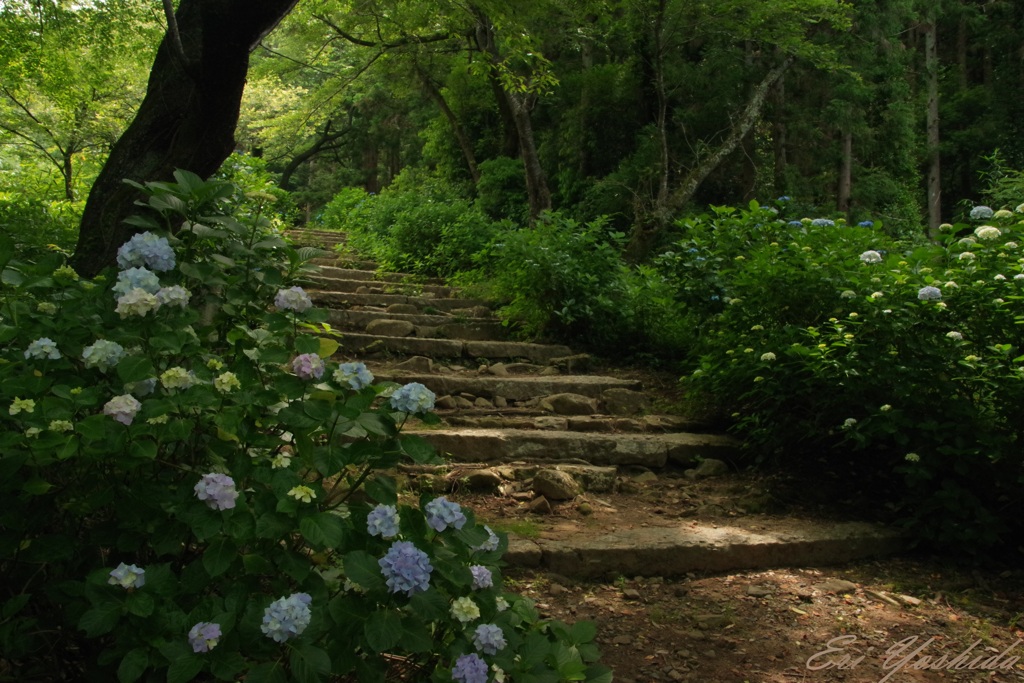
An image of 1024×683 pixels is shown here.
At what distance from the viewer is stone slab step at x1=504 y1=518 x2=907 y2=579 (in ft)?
10.4

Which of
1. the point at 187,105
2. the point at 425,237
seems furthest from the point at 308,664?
the point at 425,237

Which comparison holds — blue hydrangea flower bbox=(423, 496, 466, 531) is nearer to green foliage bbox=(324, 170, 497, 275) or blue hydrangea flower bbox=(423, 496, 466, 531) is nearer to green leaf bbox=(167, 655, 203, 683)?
green leaf bbox=(167, 655, 203, 683)

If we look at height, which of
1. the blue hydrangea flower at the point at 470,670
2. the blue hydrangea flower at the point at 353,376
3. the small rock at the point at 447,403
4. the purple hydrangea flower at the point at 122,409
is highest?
the blue hydrangea flower at the point at 353,376

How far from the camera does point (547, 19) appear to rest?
1126 centimetres

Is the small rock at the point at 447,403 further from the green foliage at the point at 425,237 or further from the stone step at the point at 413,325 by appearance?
the green foliage at the point at 425,237

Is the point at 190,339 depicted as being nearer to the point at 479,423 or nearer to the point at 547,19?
the point at 479,423

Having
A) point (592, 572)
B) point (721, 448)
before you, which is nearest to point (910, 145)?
point (721, 448)

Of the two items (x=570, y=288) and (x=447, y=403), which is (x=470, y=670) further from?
(x=570, y=288)

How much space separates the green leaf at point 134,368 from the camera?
169cm

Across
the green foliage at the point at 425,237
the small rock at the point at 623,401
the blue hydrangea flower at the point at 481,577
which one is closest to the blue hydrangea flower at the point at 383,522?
the blue hydrangea flower at the point at 481,577

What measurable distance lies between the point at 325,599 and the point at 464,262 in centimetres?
788

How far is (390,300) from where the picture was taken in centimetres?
790

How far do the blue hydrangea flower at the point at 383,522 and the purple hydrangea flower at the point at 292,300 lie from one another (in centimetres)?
55

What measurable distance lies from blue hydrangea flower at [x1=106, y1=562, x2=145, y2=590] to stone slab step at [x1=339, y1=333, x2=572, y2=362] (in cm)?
458
